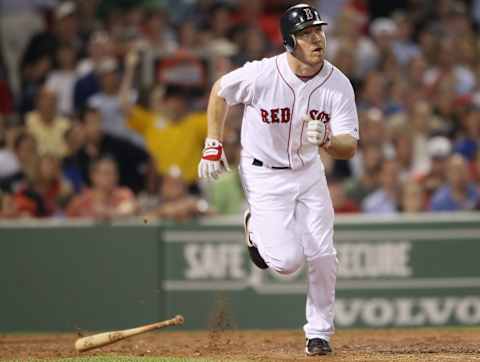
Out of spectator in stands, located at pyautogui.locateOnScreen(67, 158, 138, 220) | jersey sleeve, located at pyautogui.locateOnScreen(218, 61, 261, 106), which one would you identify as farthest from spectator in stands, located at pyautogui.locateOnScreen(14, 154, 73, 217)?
jersey sleeve, located at pyautogui.locateOnScreen(218, 61, 261, 106)

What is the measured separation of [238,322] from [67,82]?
381 cm

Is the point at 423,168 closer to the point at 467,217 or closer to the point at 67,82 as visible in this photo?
the point at 467,217

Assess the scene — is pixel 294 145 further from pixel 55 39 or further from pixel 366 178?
pixel 55 39

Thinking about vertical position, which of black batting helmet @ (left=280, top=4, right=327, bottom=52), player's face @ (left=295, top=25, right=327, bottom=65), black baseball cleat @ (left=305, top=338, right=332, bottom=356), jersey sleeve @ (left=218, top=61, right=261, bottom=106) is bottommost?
black baseball cleat @ (left=305, top=338, right=332, bottom=356)

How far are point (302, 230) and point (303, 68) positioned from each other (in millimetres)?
1065

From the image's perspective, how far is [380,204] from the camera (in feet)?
39.3

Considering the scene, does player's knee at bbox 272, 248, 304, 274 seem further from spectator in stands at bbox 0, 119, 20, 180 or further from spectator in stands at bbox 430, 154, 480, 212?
spectator in stands at bbox 0, 119, 20, 180

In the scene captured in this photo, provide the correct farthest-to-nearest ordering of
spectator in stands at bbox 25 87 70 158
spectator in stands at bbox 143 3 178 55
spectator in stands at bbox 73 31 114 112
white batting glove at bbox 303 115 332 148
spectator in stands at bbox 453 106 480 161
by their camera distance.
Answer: spectator in stands at bbox 143 3 178 55
spectator in stands at bbox 453 106 480 161
spectator in stands at bbox 73 31 114 112
spectator in stands at bbox 25 87 70 158
white batting glove at bbox 303 115 332 148

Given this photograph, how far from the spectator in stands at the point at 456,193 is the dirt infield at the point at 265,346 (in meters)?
2.38

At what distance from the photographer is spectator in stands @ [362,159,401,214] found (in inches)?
471

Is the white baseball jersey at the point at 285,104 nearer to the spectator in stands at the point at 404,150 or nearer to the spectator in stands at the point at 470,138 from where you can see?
the spectator in stands at the point at 404,150

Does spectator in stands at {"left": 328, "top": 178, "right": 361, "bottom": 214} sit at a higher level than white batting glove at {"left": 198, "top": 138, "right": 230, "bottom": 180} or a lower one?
lower

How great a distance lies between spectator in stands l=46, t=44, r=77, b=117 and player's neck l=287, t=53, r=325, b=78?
236 inches

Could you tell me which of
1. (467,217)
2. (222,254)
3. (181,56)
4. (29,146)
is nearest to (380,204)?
(467,217)
